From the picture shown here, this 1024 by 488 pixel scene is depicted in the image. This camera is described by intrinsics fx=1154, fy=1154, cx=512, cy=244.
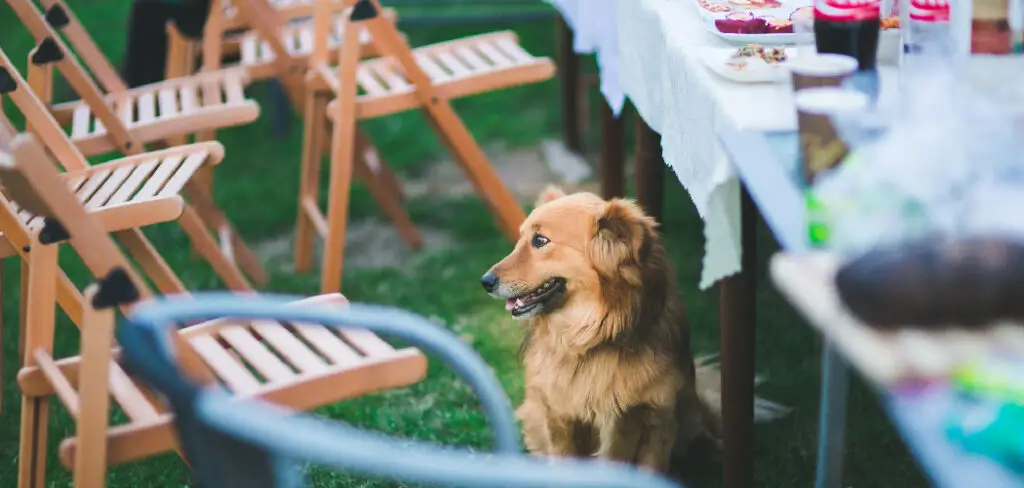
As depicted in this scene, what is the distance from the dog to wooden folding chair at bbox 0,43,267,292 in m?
0.82

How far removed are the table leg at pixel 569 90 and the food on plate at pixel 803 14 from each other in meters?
2.31

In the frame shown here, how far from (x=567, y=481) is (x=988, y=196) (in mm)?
612

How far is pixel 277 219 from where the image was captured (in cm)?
425

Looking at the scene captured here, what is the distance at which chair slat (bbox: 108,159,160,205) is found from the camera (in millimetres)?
2471

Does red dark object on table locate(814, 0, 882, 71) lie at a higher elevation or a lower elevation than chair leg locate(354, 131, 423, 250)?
higher

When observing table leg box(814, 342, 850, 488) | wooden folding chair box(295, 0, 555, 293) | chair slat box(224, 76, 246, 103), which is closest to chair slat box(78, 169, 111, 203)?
chair slat box(224, 76, 246, 103)

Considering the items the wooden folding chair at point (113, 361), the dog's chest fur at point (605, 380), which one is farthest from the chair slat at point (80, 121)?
the dog's chest fur at point (605, 380)

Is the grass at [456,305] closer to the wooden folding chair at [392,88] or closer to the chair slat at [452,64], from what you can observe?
the wooden folding chair at [392,88]

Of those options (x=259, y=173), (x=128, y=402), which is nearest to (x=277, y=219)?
(x=259, y=173)

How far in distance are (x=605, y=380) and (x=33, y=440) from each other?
1.07 meters

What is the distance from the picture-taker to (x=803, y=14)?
2031 millimetres

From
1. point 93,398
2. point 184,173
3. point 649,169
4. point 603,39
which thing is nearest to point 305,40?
point 603,39

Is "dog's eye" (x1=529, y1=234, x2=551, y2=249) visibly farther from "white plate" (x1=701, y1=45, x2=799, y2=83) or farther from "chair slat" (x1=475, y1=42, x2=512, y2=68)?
"chair slat" (x1=475, y1=42, x2=512, y2=68)

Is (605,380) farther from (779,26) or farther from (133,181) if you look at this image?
(133,181)
